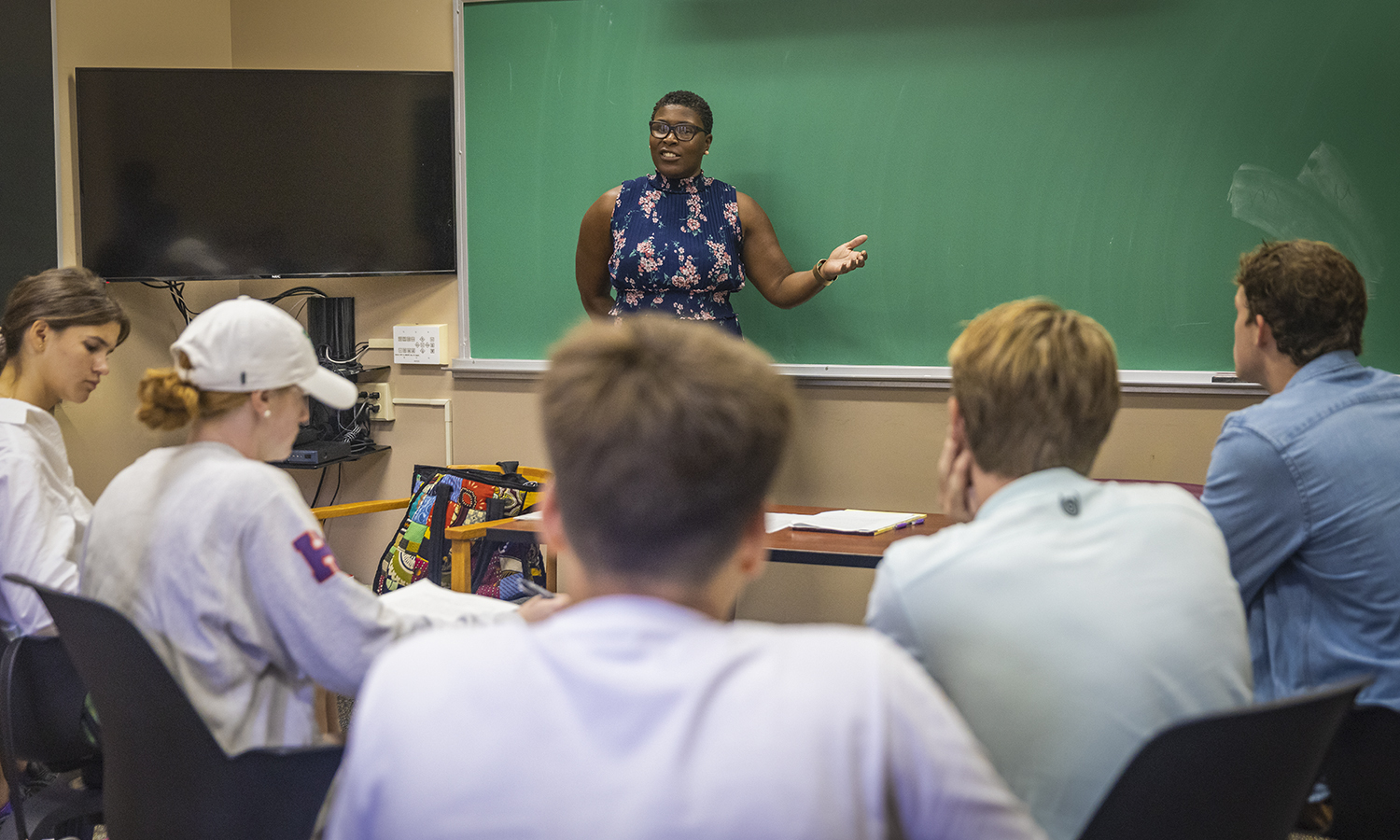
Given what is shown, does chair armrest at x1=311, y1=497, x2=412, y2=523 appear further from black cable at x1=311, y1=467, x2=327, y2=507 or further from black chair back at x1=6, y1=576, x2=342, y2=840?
black chair back at x1=6, y1=576, x2=342, y2=840

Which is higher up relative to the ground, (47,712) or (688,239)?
(688,239)

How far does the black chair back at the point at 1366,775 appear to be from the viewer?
150 cm

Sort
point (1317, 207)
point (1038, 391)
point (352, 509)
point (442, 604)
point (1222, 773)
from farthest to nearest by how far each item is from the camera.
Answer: point (352, 509) → point (1317, 207) → point (442, 604) → point (1038, 391) → point (1222, 773)

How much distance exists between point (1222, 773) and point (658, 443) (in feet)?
2.10

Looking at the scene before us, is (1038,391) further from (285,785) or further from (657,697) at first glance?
(285,785)

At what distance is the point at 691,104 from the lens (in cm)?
318

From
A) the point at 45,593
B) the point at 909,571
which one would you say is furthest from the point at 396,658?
the point at 45,593

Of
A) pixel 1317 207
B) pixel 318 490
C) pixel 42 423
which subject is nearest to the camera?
pixel 42 423

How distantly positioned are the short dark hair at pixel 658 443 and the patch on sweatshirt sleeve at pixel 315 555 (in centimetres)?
70

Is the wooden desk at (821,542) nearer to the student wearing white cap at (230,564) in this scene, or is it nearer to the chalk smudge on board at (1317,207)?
the student wearing white cap at (230,564)

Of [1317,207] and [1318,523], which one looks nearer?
[1318,523]

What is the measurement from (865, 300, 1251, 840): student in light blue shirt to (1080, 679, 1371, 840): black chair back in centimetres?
3

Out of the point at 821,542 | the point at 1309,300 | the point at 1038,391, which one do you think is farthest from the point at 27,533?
the point at 1309,300

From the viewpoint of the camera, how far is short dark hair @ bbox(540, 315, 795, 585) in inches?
30.0
